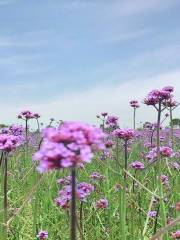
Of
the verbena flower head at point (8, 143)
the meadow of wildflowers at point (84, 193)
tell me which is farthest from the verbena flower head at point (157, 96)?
the verbena flower head at point (8, 143)

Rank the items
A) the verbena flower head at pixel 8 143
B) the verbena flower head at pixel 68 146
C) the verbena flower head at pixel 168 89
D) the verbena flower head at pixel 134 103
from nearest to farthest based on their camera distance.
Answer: the verbena flower head at pixel 68 146 → the verbena flower head at pixel 8 143 → the verbena flower head at pixel 168 89 → the verbena flower head at pixel 134 103

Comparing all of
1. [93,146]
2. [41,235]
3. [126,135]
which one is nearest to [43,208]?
[41,235]

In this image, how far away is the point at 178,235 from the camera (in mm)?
3615

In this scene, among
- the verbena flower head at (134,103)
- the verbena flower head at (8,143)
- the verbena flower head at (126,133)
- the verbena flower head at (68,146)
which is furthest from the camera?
the verbena flower head at (134,103)

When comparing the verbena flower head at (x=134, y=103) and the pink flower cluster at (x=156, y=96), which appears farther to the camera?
the verbena flower head at (x=134, y=103)

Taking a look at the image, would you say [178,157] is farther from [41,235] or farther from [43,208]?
[41,235]

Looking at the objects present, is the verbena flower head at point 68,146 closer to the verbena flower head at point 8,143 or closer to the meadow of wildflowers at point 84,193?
the meadow of wildflowers at point 84,193

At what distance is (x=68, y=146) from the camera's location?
4.70 ft

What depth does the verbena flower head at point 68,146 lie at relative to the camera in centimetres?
139

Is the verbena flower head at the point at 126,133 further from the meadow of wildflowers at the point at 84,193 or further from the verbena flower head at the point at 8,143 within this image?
the verbena flower head at the point at 8,143

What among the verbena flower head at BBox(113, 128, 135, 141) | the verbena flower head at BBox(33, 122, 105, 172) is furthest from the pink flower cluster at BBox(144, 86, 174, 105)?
the verbena flower head at BBox(33, 122, 105, 172)

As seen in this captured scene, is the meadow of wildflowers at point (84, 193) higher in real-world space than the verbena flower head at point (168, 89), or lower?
lower

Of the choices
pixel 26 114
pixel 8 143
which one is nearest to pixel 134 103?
pixel 26 114

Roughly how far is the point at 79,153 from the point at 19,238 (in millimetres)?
3886
